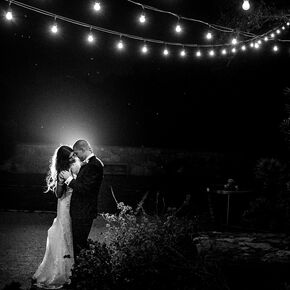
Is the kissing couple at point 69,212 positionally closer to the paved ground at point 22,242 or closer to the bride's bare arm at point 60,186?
the bride's bare arm at point 60,186

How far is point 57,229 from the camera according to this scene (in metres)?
4.86

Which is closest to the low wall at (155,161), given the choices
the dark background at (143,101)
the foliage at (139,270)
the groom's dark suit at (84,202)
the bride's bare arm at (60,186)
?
the dark background at (143,101)

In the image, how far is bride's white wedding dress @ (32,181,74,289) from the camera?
4688 mm

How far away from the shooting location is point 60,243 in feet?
15.7

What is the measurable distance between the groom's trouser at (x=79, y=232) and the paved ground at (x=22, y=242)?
83cm

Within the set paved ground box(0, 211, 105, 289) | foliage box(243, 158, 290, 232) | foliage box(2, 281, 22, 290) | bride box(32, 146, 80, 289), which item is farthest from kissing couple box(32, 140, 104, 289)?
foliage box(243, 158, 290, 232)

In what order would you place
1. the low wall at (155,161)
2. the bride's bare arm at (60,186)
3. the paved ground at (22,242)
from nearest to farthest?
the bride's bare arm at (60,186), the paved ground at (22,242), the low wall at (155,161)

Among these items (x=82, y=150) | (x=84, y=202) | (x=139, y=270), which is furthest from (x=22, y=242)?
(x=139, y=270)

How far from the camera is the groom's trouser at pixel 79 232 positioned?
469 centimetres

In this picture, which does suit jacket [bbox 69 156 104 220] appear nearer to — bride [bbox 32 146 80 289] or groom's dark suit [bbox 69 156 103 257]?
groom's dark suit [bbox 69 156 103 257]

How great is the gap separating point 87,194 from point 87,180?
197 millimetres

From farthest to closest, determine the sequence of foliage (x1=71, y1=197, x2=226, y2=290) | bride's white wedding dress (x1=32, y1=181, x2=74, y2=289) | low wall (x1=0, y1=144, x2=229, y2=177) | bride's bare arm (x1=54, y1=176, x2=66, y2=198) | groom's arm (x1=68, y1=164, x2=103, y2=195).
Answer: low wall (x1=0, y1=144, x2=229, y2=177) < bride's bare arm (x1=54, y1=176, x2=66, y2=198) < bride's white wedding dress (x1=32, y1=181, x2=74, y2=289) < groom's arm (x1=68, y1=164, x2=103, y2=195) < foliage (x1=71, y1=197, x2=226, y2=290)

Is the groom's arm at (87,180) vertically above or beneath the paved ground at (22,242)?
above

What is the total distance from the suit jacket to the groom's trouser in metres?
0.05
